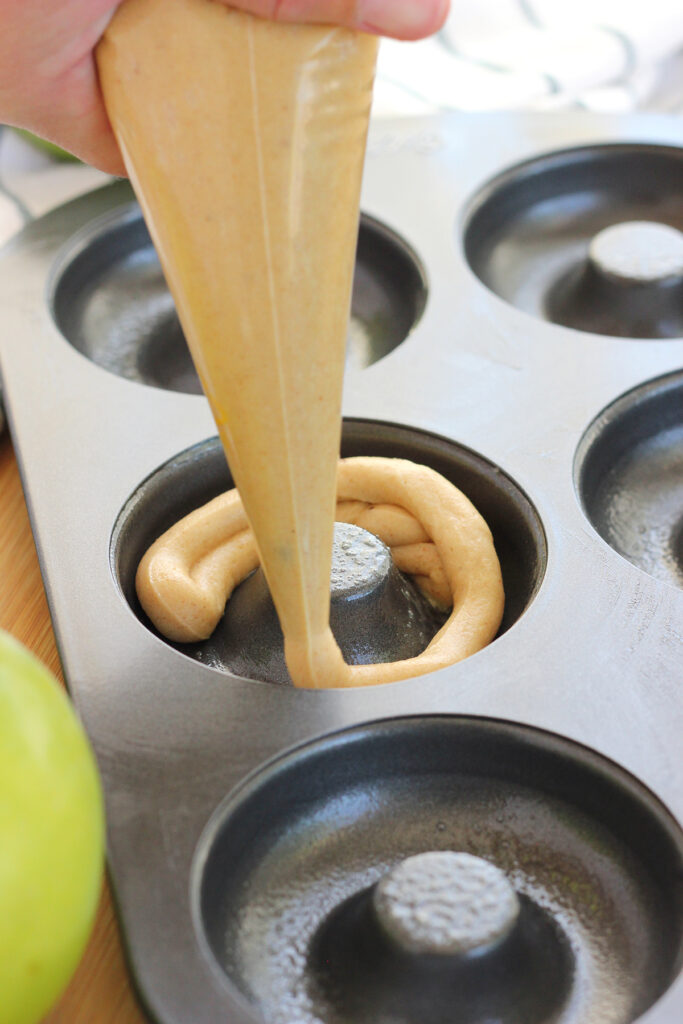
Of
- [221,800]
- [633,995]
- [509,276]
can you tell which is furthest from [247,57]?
[509,276]

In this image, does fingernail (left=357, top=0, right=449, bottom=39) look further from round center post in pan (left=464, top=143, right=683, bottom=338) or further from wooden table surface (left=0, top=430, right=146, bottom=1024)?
round center post in pan (left=464, top=143, right=683, bottom=338)

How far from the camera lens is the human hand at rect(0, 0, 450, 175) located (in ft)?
1.63

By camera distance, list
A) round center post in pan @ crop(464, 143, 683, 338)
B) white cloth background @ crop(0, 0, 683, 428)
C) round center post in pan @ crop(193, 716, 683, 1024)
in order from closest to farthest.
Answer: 1. round center post in pan @ crop(193, 716, 683, 1024)
2. round center post in pan @ crop(464, 143, 683, 338)
3. white cloth background @ crop(0, 0, 683, 428)

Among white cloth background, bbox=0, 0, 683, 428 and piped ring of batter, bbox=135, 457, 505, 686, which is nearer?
piped ring of batter, bbox=135, 457, 505, 686

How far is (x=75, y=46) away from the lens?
569 mm

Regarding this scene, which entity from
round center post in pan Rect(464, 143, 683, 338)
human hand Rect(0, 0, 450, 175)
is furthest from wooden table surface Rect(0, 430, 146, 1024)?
round center post in pan Rect(464, 143, 683, 338)

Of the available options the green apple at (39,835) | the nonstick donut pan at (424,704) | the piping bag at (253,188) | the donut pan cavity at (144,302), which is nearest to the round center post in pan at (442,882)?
the nonstick donut pan at (424,704)

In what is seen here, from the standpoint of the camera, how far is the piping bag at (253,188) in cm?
51

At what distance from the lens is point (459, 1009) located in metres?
0.59

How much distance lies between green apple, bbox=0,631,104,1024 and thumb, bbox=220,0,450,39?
0.98 ft

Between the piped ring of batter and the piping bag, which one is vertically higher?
the piping bag

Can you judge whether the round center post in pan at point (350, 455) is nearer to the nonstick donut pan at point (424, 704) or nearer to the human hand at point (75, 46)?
the nonstick donut pan at point (424, 704)

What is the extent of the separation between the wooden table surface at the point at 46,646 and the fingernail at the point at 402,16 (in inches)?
18.8

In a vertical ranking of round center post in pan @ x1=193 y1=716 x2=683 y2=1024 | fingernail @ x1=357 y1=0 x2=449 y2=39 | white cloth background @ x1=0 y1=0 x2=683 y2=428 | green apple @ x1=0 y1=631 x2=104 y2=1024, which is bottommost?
round center post in pan @ x1=193 y1=716 x2=683 y2=1024
